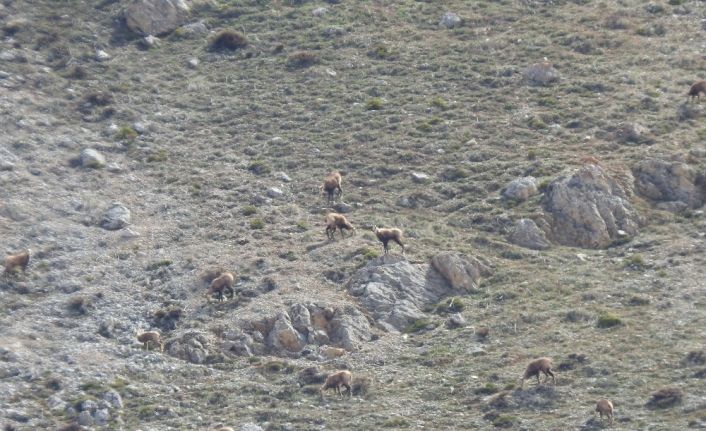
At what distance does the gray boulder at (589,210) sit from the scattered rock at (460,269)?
3.09m

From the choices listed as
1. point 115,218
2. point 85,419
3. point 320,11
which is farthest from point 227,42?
point 85,419

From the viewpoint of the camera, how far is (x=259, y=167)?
50.8m

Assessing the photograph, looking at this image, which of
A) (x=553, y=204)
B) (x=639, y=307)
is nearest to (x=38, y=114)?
(x=553, y=204)

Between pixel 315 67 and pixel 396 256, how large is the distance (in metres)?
16.8

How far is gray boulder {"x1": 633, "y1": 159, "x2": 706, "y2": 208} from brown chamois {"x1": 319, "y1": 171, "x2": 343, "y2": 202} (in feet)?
29.8

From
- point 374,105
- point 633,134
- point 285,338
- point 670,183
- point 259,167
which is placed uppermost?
point 633,134

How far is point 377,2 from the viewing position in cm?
6397

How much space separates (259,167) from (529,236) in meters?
10.2

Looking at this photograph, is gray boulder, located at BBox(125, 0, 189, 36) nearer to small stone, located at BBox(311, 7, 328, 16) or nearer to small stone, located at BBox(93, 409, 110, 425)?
small stone, located at BBox(311, 7, 328, 16)

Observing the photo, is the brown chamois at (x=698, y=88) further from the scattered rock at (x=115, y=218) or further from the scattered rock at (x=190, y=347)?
the scattered rock at (x=190, y=347)

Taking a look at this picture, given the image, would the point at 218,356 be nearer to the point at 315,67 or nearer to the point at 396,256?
the point at 396,256

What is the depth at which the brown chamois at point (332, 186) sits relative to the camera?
1890 inches

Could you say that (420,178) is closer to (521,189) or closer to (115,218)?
(521,189)

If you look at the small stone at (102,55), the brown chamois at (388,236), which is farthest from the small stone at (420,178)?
the small stone at (102,55)
